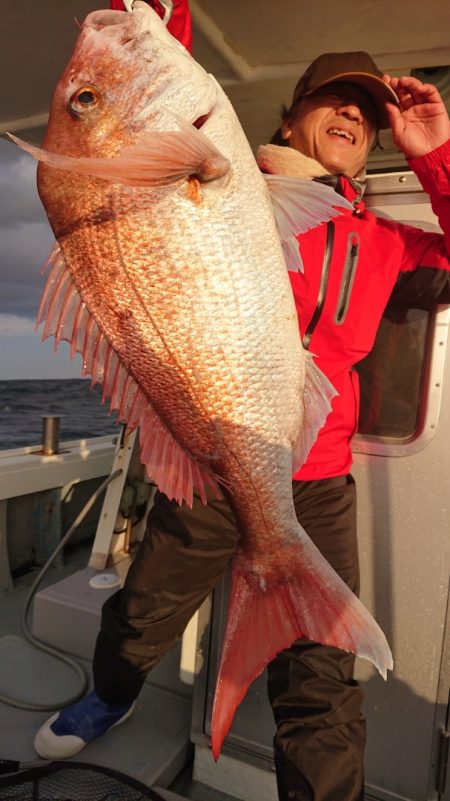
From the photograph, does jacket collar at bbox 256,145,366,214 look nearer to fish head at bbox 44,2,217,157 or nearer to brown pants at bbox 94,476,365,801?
fish head at bbox 44,2,217,157

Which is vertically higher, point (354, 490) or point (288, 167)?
point (288, 167)

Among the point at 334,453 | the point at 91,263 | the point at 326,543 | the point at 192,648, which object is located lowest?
the point at 192,648

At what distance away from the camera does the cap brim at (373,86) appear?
73.3 inches

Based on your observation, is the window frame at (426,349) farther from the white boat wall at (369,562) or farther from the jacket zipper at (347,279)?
the jacket zipper at (347,279)

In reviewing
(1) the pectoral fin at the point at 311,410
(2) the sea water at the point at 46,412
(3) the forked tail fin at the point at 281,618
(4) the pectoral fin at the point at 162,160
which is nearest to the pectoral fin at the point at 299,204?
(4) the pectoral fin at the point at 162,160

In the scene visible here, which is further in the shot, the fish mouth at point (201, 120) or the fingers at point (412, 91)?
the fingers at point (412, 91)

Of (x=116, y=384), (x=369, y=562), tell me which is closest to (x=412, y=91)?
(x=116, y=384)

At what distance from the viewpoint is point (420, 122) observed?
1776 millimetres

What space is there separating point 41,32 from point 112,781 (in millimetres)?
3856

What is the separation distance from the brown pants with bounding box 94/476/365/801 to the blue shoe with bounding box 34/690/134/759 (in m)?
0.12

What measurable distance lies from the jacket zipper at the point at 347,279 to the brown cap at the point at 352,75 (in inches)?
19.8

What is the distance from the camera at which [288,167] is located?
184 centimetres

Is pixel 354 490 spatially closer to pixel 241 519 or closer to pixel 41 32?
pixel 241 519

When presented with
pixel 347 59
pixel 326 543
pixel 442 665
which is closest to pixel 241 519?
pixel 326 543
